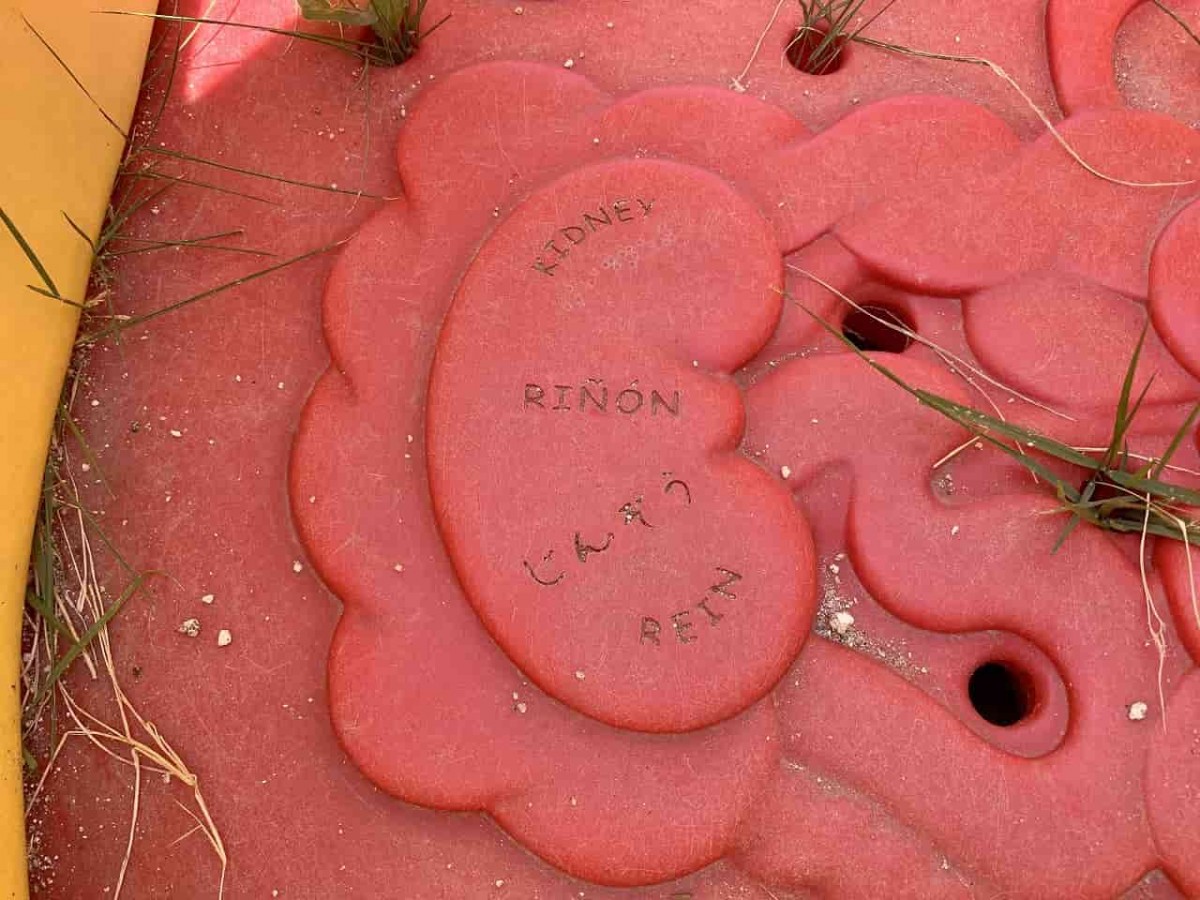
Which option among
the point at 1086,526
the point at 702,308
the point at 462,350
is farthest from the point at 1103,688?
the point at 462,350

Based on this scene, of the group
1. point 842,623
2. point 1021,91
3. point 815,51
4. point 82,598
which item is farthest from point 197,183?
point 1021,91

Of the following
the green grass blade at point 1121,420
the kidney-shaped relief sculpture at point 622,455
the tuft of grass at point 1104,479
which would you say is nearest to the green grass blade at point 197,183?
the kidney-shaped relief sculpture at point 622,455

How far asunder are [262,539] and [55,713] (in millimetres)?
307

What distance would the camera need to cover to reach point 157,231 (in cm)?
122

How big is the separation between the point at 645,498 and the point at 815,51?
0.71 metres

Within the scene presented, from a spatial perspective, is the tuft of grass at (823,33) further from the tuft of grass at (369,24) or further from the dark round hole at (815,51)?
the tuft of grass at (369,24)

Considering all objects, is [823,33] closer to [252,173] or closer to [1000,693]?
[252,173]

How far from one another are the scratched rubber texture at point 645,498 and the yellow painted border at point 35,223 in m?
0.07

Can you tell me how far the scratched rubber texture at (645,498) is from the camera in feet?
3.28

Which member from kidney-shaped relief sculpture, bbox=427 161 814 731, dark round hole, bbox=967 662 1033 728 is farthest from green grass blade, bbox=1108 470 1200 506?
kidney-shaped relief sculpture, bbox=427 161 814 731

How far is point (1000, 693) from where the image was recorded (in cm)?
116

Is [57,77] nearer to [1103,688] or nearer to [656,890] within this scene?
[656,890]

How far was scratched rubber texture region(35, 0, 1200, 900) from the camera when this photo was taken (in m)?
1.00

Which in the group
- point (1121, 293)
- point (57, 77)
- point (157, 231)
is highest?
point (57, 77)
